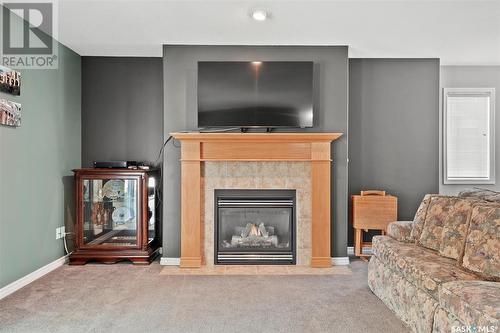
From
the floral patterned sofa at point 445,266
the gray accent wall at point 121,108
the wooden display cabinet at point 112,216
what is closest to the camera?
the floral patterned sofa at point 445,266

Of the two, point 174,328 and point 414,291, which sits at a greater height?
point 414,291

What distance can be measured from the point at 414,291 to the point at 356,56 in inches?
114

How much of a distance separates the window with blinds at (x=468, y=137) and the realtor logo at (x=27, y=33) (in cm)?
463

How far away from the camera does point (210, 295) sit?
287cm

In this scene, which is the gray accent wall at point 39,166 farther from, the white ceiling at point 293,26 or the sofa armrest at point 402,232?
the sofa armrest at point 402,232

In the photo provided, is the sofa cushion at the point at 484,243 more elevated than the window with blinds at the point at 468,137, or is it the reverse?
the window with blinds at the point at 468,137

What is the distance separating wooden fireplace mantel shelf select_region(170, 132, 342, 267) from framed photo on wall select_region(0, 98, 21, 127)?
1.45 meters

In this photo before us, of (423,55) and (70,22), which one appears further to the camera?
(423,55)

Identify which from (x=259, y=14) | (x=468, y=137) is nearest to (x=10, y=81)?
(x=259, y=14)

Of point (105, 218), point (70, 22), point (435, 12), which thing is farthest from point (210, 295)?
point (435, 12)

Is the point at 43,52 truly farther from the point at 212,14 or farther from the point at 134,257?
the point at 134,257

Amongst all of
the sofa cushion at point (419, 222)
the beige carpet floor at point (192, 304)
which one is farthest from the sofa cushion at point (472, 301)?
the sofa cushion at point (419, 222)

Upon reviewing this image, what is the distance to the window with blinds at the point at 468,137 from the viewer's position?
4500 millimetres

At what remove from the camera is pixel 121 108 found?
423cm
